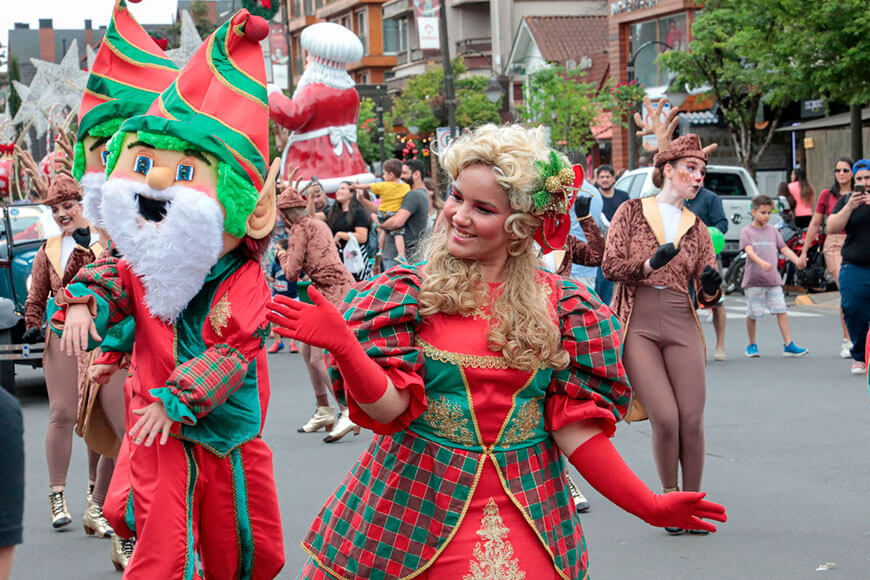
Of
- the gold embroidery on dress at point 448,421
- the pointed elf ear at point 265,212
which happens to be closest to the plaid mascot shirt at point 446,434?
the gold embroidery on dress at point 448,421

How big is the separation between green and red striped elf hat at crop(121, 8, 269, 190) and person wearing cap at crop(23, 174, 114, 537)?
1798 millimetres

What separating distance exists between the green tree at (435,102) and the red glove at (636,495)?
39610mm

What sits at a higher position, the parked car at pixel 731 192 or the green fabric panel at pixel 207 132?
the green fabric panel at pixel 207 132

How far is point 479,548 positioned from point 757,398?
25.0 feet

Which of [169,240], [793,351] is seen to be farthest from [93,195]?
[793,351]

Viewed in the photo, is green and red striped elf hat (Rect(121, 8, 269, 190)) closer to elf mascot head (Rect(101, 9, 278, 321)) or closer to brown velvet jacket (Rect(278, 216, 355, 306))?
elf mascot head (Rect(101, 9, 278, 321))

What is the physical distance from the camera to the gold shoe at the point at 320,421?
937 cm

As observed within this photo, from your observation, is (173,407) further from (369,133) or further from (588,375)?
(369,133)

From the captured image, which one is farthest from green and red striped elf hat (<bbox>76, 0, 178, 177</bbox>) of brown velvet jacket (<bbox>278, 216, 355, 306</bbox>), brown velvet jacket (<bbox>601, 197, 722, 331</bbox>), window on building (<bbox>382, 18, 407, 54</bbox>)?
window on building (<bbox>382, 18, 407, 54</bbox>)

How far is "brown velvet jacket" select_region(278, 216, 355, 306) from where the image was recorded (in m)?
9.69

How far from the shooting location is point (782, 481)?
7332mm

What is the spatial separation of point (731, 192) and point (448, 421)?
19.1m

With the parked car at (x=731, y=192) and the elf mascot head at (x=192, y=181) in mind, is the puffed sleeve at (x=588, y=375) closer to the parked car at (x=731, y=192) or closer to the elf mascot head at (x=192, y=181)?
the elf mascot head at (x=192, y=181)

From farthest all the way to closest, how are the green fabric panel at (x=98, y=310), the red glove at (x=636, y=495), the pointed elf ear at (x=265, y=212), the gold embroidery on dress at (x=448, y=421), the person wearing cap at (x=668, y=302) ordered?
the person wearing cap at (x=668, y=302) < the pointed elf ear at (x=265, y=212) < the green fabric panel at (x=98, y=310) < the gold embroidery on dress at (x=448, y=421) < the red glove at (x=636, y=495)
